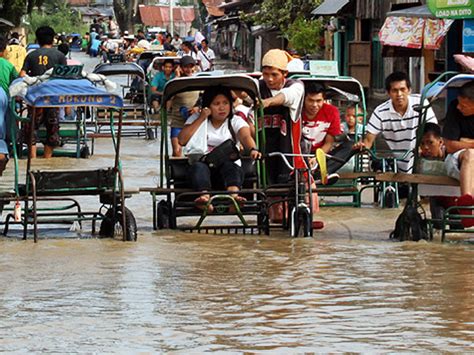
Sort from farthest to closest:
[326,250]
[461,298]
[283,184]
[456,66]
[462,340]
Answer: [456,66], [283,184], [326,250], [461,298], [462,340]

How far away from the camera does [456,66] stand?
80.0 feet

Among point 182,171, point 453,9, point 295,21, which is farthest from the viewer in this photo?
point 295,21

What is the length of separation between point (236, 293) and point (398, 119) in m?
5.30

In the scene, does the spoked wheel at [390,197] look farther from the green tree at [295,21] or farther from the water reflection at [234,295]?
the green tree at [295,21]

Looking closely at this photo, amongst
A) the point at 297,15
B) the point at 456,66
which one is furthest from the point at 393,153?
the point at 297,15

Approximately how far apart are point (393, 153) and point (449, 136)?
2.73 meters

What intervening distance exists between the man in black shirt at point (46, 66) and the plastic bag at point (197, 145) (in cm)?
687

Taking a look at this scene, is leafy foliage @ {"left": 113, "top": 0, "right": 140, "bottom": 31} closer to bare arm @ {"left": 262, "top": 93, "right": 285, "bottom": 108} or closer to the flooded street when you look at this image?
bare arm @ {"left": 262, "top": 93, "right": 285, "bottom": 108}

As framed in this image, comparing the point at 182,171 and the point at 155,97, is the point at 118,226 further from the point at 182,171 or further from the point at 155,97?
the point at 155,97

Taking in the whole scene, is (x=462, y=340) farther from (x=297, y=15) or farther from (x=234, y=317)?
(x=297, y=15)

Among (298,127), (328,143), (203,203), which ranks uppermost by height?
(298,127)

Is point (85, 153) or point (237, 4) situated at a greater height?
point (237, 4)

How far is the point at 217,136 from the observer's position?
12328 millimetres

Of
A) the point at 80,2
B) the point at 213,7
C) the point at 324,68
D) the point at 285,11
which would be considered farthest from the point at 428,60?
the point at 80,2
